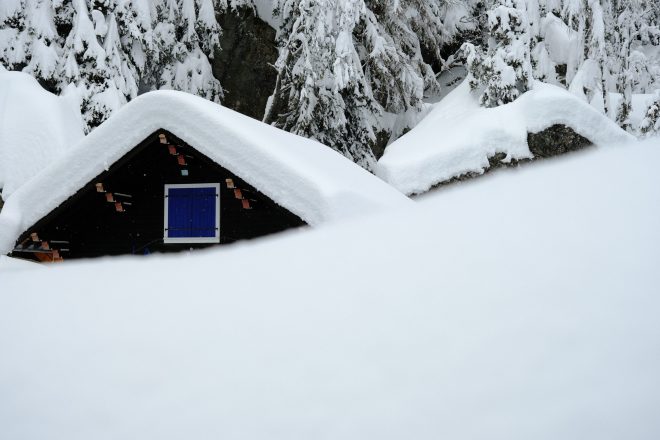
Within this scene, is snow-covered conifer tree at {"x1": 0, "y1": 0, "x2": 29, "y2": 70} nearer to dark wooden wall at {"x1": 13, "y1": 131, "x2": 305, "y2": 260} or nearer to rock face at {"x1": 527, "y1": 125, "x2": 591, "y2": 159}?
dark wooden wall at {"x1": 13, "y1": 131, "x2": 305, "y2": 260}

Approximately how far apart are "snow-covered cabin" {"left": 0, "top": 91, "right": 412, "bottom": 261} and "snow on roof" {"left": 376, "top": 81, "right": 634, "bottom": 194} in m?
5.33

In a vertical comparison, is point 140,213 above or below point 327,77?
below

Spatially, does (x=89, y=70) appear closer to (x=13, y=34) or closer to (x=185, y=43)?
(x=13, y=34)

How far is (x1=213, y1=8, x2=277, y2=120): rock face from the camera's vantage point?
2236cm

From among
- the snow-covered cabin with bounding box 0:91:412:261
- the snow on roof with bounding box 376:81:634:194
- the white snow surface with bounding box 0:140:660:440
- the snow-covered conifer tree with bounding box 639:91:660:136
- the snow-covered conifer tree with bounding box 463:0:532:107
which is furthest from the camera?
the snow-covered conifer tree with bounding box 639:91:660:136

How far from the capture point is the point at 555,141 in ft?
52.2

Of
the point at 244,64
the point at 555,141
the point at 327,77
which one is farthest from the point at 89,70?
the point at 555,141

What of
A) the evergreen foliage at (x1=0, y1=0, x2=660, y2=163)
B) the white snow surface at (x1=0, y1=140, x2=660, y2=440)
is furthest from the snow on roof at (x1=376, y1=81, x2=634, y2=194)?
the white snow surface at (x1=0, y1=140, x2=660, y2=440)

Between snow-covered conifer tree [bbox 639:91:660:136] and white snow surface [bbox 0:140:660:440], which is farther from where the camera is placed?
snow-covered conifer tree [bbox 639:91:660:136]

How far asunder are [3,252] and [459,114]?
40.4 feet

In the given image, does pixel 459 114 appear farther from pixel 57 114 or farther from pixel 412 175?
pixel 57 114

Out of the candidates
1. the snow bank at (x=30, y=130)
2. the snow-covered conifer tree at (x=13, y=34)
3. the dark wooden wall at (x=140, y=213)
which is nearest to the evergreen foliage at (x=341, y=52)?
the snow-covered conifer tree at (x=13, y=34)

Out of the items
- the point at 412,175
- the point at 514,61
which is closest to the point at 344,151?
the point at 412,175

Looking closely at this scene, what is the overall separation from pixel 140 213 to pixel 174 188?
711 mm
